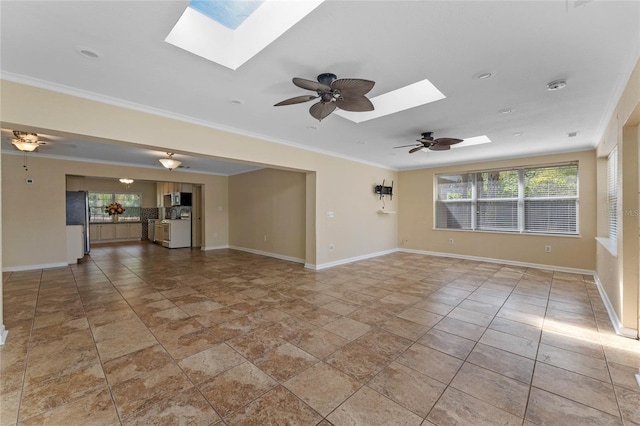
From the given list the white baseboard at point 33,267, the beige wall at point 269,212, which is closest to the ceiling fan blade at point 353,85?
the beige wall at point 269,212

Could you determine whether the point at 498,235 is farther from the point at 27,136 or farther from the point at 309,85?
the point at 27,136

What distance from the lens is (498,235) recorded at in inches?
247

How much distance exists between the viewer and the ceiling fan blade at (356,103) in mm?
2474

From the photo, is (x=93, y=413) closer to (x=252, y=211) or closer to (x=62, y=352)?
(x=62, y=352)

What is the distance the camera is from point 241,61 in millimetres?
2303

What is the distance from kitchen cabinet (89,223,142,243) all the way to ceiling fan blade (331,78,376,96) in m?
11.5

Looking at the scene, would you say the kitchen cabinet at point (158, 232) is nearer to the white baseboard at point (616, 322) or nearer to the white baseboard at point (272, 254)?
the white baseboard at point (272, 254)

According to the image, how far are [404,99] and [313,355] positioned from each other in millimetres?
3112

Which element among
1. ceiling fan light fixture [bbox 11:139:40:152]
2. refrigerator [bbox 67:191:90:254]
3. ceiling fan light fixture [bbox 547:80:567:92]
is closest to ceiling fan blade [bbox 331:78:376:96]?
ceiling fan light fixture [bbox 547:80:567:92]

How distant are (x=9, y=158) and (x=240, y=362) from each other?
23.0 ft

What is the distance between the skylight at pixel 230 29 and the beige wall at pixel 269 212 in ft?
12.7

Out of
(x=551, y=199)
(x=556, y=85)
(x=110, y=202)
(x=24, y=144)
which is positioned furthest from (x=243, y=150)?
(x=110, y=202)

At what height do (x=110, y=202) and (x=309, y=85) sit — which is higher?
(x=309, y=85)

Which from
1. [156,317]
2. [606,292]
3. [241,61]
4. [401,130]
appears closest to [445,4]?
[241,61]
